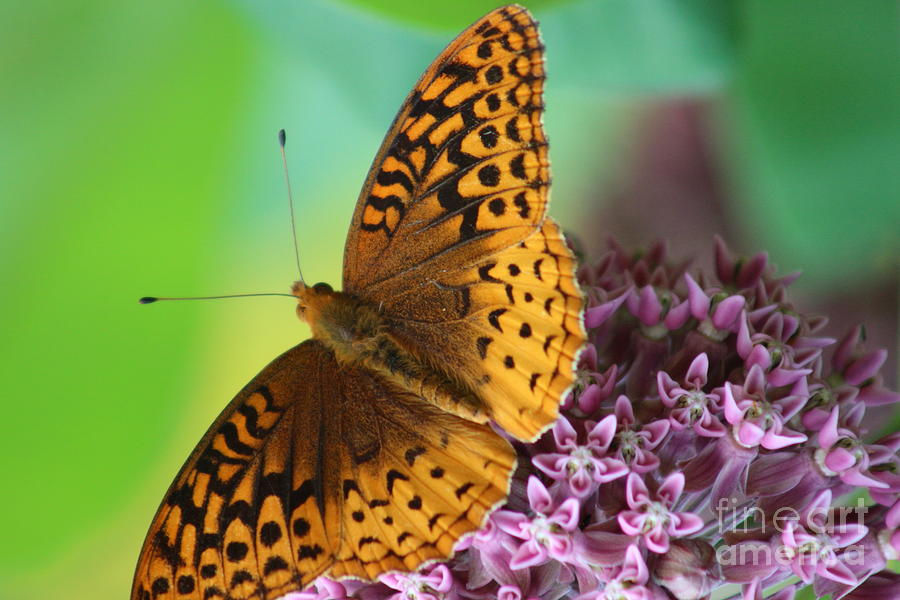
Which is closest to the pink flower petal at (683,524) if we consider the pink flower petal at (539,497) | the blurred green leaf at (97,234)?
the pink flower petal at (539,497)

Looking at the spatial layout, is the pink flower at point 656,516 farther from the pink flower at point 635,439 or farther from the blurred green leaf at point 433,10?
the blurred green leaf at point 433,10

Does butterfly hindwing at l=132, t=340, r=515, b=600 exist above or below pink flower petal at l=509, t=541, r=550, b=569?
above

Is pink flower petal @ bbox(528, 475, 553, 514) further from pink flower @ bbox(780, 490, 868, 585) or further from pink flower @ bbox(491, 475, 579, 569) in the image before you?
pink flower @ bbox(780, 490, 868, 585)

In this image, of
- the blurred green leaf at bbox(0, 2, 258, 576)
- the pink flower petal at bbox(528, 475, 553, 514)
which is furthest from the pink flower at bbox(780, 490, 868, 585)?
the blurred green leaf at bbox(0, 2, 258, 576)

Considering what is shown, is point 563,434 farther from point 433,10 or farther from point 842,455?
point 433,10

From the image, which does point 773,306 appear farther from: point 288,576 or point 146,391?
point 146,391
